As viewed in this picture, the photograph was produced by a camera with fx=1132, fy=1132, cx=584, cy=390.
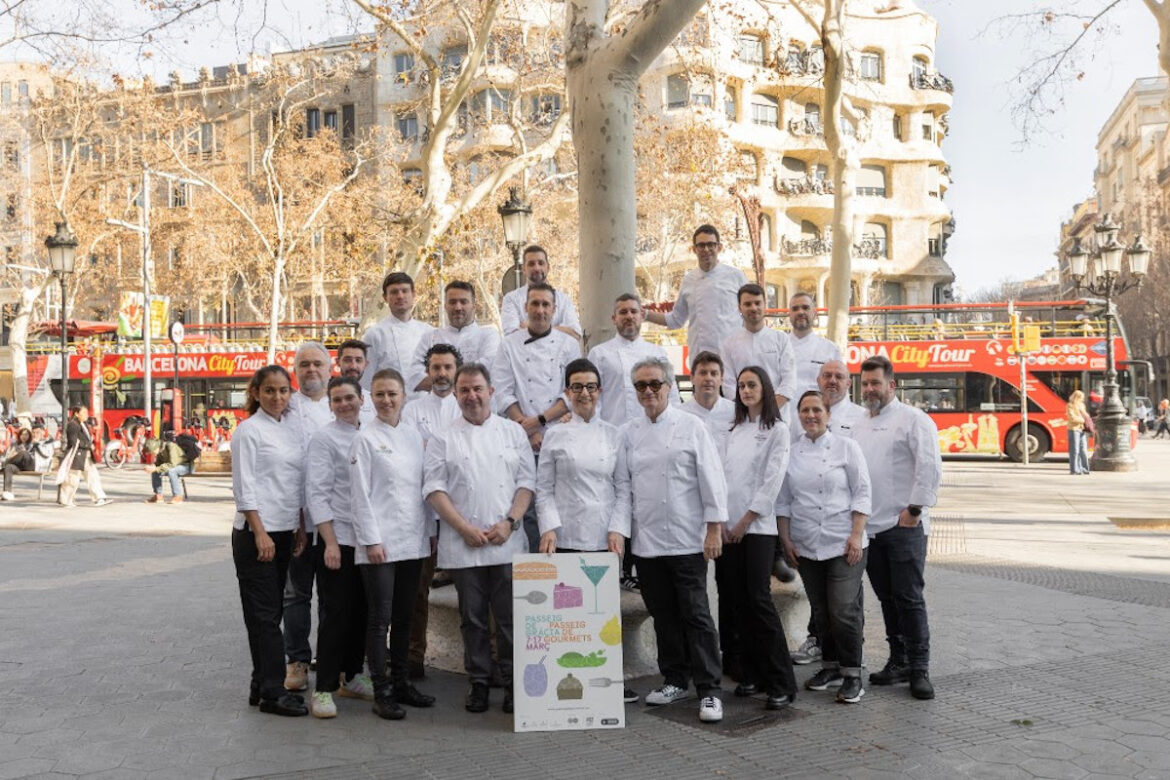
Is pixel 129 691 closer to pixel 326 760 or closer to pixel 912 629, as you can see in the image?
pixel 326 760

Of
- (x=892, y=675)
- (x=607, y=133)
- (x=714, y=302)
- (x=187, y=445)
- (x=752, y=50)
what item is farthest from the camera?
(x=752, y=50)

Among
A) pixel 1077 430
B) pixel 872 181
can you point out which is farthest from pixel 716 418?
pixel 872 181

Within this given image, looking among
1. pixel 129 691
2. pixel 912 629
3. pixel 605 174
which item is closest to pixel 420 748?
pixel 129 691

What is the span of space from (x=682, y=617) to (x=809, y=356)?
234cm

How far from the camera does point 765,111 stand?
170 ft

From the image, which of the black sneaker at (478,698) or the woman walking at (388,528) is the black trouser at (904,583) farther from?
the woman walking at (388,528)

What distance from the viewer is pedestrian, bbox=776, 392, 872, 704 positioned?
20.0ft

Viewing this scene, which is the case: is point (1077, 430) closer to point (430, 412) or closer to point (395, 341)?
point (395, 341)

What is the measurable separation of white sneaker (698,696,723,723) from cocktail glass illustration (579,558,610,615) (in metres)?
0.71

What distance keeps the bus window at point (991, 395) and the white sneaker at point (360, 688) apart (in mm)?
23991

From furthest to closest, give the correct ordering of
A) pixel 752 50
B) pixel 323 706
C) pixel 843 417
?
pixel 752 50, pixel 843 417, pixel 323 706

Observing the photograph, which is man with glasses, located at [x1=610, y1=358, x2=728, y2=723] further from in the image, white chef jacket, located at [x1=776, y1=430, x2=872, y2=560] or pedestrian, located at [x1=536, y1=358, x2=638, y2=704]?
white chef jacket, located at [x1=776, y1=430, x2=872, y2=560]

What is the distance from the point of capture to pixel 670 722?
5.73 m

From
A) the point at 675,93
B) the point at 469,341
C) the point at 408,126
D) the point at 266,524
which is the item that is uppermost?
the point at 408,126
